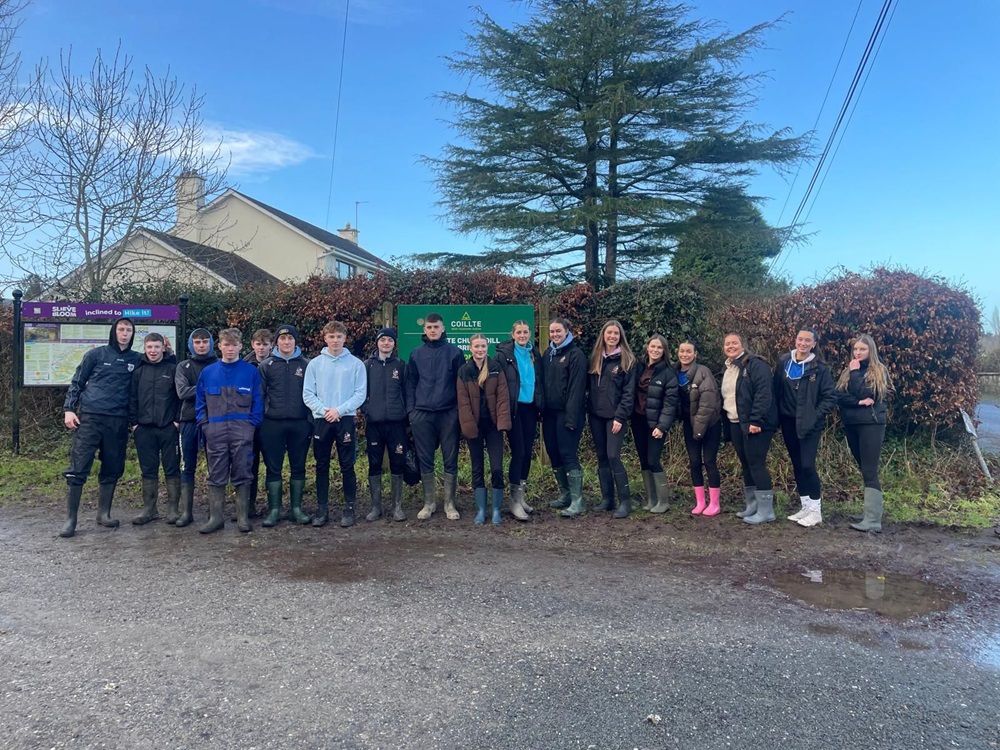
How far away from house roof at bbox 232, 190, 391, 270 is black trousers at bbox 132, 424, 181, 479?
2295 cm

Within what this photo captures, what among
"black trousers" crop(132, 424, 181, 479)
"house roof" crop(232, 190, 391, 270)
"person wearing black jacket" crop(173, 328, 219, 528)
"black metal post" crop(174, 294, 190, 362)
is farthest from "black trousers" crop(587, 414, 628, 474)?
"house roof" crop(232, 190, 391, 270)

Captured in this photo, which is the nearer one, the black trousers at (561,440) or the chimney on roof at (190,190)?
the black trousers at (561,440)

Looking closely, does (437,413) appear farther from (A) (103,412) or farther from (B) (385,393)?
(A) (103,412)

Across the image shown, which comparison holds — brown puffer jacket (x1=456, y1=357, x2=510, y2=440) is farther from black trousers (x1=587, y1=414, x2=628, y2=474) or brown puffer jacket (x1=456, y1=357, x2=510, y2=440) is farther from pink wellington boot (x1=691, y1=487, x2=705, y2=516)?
pink wellington boot (x1=691, y1=487, x2=705, y2=516)

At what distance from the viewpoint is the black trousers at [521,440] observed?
6980 mm

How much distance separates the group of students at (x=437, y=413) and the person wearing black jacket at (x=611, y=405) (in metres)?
0.01

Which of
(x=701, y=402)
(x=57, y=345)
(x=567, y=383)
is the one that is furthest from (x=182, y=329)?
(x=701, y=402)

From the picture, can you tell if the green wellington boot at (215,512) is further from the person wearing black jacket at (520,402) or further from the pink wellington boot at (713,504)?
the pink wellington boot at (713,504)

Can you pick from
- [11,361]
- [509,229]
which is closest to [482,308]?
[11,361]

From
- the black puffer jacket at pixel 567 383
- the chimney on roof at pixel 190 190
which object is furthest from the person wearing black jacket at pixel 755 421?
the chimney on roof at pixel 190 190

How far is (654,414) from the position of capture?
6902 mm

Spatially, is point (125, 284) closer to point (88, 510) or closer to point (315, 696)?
point (88, 510)

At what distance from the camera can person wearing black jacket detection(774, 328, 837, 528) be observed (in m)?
6.51

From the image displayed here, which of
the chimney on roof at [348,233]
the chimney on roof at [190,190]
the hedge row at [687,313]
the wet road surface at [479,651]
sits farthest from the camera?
the chimney on roof at [348,233]
